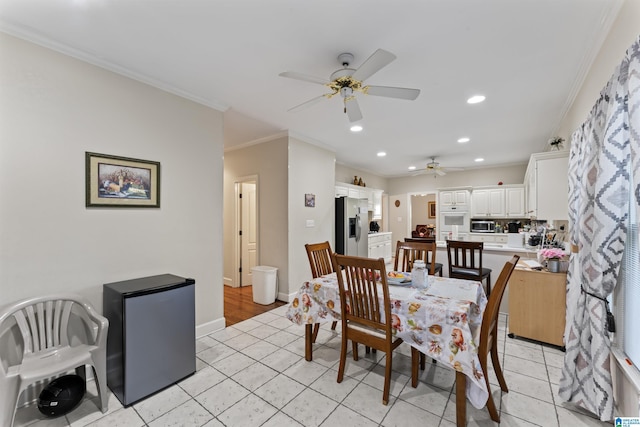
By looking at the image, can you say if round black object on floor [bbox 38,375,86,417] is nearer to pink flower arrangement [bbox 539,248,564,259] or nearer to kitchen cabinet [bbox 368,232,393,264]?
pink flower arrangement [bbox 539,248,564,259]

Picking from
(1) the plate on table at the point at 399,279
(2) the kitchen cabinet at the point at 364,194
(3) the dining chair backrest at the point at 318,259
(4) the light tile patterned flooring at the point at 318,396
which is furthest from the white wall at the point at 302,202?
(1) the plate on table at the point at 399,279

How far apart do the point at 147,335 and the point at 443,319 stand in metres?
2.18

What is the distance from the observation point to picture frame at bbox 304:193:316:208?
450cm

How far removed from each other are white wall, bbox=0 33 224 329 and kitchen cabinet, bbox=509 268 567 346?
11.4 feet

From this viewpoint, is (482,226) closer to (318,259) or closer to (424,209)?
(424,209)

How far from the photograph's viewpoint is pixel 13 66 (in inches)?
74.6

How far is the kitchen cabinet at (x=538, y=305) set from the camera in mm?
2680

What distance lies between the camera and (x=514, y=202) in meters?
6.25

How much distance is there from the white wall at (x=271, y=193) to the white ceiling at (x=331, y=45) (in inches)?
35.6

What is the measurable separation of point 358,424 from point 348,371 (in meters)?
0.61

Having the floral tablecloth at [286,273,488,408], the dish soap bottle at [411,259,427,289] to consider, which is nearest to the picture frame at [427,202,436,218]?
the floral tablecloth at [286,273,488,408]

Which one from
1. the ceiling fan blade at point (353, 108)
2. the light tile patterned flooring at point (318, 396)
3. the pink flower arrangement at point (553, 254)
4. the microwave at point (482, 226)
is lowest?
the light tile patterned flooring at point (318, 396)

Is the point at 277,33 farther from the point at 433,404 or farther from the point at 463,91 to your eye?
the point at 433,404

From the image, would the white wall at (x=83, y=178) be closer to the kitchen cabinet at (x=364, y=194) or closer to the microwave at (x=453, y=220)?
the kitchen cabinet at (x=364, y=194)
